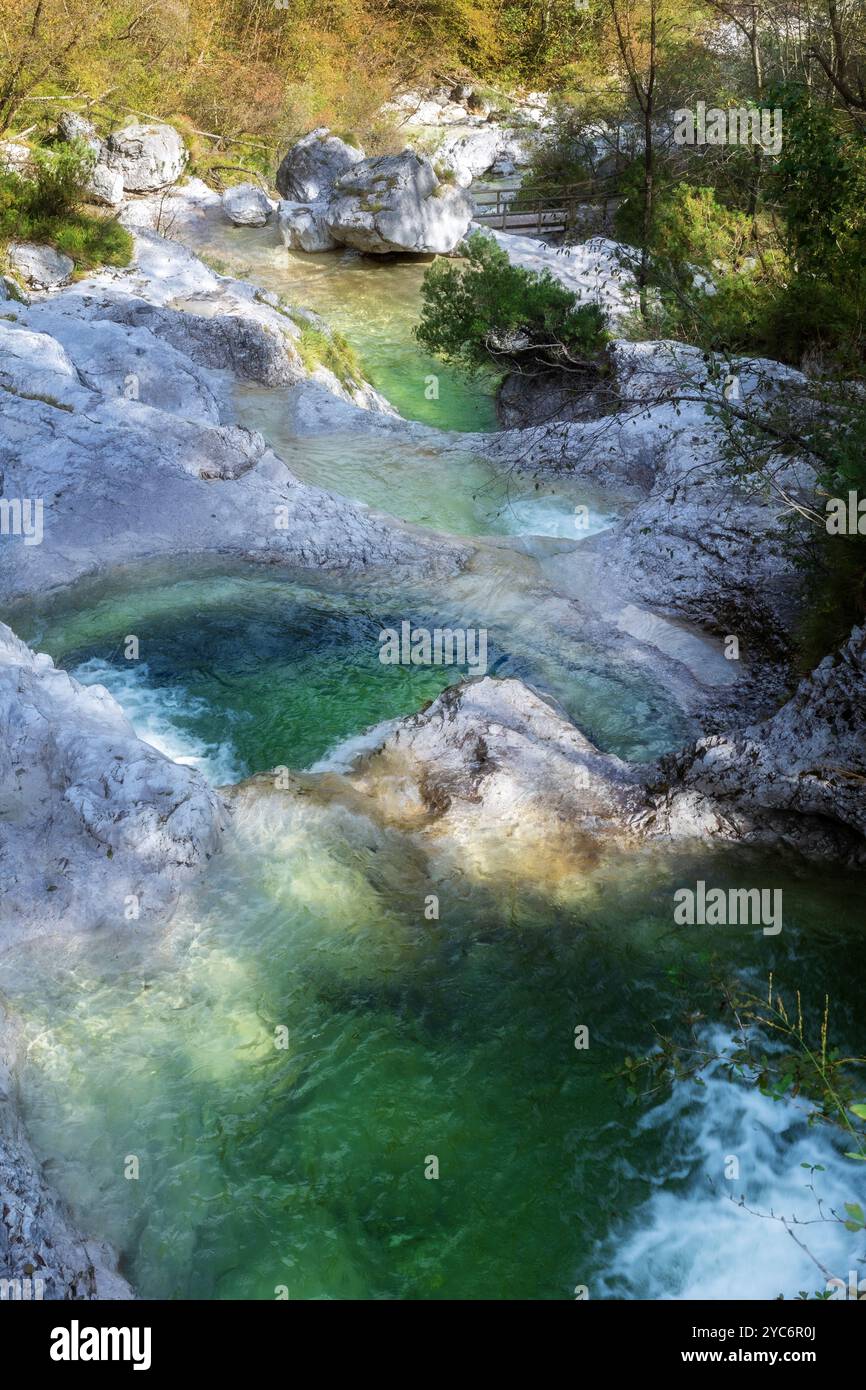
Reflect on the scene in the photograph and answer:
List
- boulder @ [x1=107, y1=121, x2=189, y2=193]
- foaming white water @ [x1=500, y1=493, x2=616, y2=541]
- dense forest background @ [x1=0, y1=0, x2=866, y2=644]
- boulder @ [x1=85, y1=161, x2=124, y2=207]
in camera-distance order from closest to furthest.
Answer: dense forest background @ [x1=0, y1=0, x2=866, y2=644], foaming white water @ [x1=500, y1=493, x2=616, y2=541], boulder @ [x1=85, y1=161, x2=124, y2=207], boulder @ [x1=107, y1=121, x2=189, y2=193]

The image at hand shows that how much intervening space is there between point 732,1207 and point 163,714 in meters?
6.63

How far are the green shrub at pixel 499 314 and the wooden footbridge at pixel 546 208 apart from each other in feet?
34.8

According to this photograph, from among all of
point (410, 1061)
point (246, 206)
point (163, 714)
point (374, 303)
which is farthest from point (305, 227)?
point (410, 1061)

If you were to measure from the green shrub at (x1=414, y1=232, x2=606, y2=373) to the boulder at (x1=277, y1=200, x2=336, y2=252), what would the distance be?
9.99 meters

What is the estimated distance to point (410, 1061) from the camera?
670cm

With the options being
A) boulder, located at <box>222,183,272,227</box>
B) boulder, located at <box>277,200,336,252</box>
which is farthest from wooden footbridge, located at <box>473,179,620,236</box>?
boulder, located at <box>222,183,272,227</box>

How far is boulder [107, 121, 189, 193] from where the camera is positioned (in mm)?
25312

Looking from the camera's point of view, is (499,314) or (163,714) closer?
(163,714)

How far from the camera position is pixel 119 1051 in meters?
6.54
